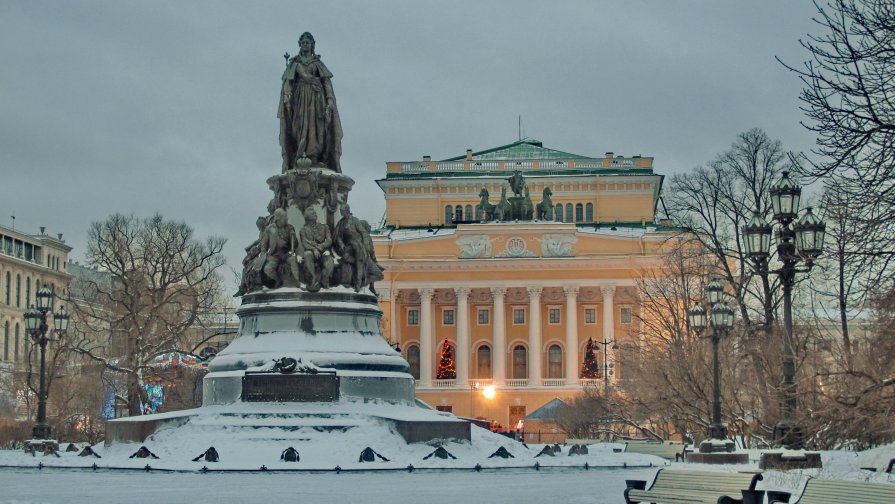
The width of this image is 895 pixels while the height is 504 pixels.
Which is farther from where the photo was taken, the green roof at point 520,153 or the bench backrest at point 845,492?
the green roof at point 520,153

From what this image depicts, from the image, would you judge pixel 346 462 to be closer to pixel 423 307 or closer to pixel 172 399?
pixel 172 399

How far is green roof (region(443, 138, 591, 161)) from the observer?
360 feet

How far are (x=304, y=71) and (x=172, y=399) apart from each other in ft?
108

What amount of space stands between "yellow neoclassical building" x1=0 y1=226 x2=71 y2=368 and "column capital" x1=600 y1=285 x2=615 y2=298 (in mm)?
44503

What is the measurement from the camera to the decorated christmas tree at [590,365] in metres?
90.1

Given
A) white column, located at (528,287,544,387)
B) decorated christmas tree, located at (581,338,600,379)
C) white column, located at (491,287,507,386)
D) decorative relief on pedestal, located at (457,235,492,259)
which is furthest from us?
white column, located at (491,287,507,386)

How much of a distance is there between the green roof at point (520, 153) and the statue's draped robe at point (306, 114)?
260 ft

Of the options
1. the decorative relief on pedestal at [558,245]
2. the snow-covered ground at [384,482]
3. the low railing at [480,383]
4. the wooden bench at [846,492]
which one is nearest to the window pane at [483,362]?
the low railing at [480,383]

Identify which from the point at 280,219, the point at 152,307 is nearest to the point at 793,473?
the point at 280,219

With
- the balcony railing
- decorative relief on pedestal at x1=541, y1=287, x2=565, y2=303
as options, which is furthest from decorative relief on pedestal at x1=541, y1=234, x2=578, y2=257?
the balcony railing

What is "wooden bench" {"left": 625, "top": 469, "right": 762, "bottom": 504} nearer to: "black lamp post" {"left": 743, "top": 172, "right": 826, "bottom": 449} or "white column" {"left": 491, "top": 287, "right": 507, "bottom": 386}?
"black lamp post" {"left": 743, "top": 172, "right": 826, "bottom": 449}

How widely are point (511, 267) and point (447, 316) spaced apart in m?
7.72

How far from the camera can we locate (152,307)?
5744cm

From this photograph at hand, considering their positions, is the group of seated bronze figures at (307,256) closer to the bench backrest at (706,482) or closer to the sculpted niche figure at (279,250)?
the sculpted niche figure at (279,250)
